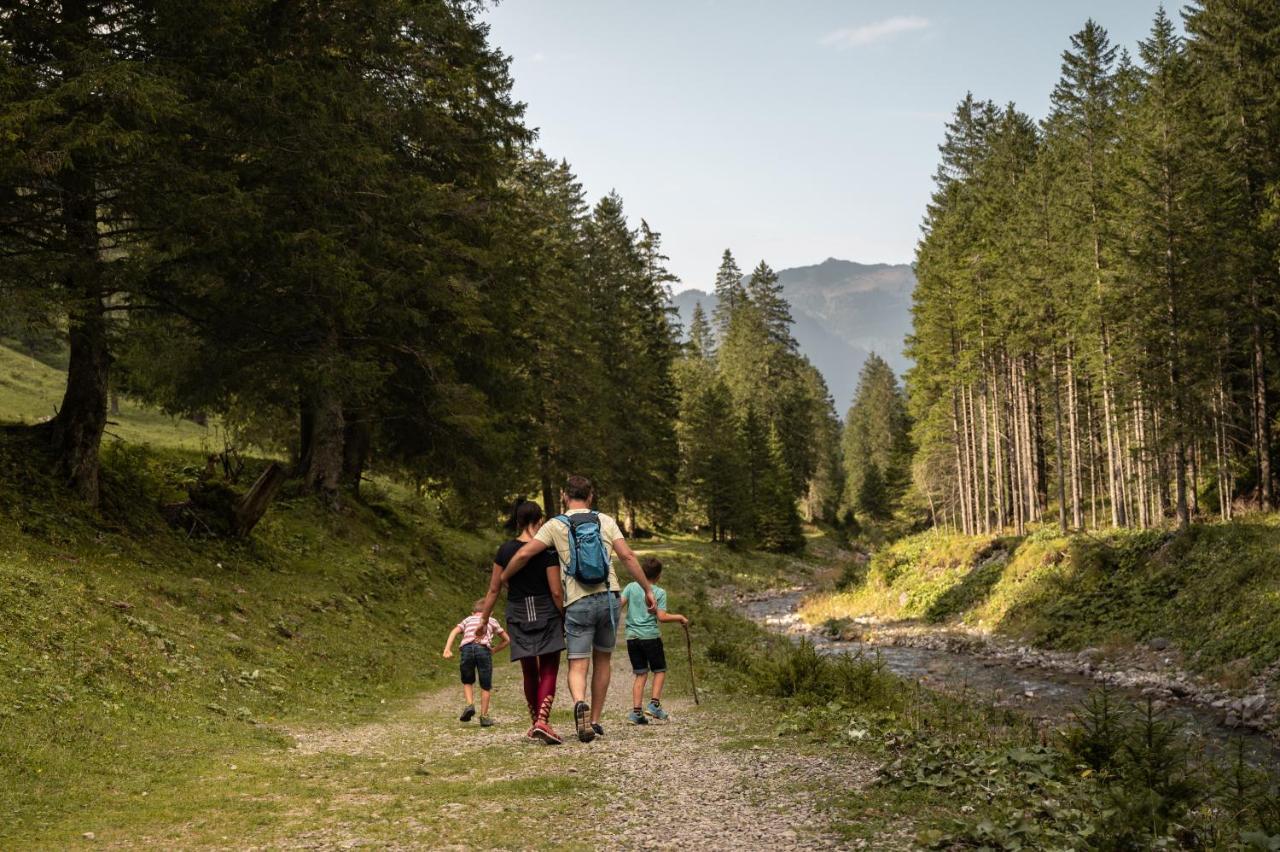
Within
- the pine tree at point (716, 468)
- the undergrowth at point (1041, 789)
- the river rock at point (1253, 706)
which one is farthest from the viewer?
the pine tree at point (716, 468)

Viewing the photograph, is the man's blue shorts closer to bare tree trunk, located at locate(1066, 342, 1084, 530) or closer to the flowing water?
the flowing water

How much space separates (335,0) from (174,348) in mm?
9156

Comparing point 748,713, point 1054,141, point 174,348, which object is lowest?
point 748,713

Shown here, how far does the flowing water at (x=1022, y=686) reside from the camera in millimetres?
14930

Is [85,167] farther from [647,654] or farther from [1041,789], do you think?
[1041,789]

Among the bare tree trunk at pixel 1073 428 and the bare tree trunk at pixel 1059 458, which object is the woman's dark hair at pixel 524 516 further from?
the bare tree trunk at pixel 1073 428

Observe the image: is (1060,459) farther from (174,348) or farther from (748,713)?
(174,348)

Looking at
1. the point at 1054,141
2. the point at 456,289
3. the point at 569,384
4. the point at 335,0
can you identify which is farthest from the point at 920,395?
the point at 335,0

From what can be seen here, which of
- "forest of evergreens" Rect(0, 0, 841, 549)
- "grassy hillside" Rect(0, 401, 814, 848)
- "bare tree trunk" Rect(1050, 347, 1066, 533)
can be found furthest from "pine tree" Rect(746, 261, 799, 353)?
"grassy hillside" Rect(0, 401, 814, 848)

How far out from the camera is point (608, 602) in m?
8.39

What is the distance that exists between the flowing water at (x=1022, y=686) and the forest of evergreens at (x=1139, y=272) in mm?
8406

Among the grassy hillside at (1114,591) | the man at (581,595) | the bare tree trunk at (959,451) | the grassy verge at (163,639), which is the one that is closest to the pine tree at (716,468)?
the bare tree trunk at (959,451)

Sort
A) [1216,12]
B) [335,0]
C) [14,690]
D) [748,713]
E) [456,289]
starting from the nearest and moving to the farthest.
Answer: [14,690] → [748,713] → [335,0] → [456,289] → [1216,12]

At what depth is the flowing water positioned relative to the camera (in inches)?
588
